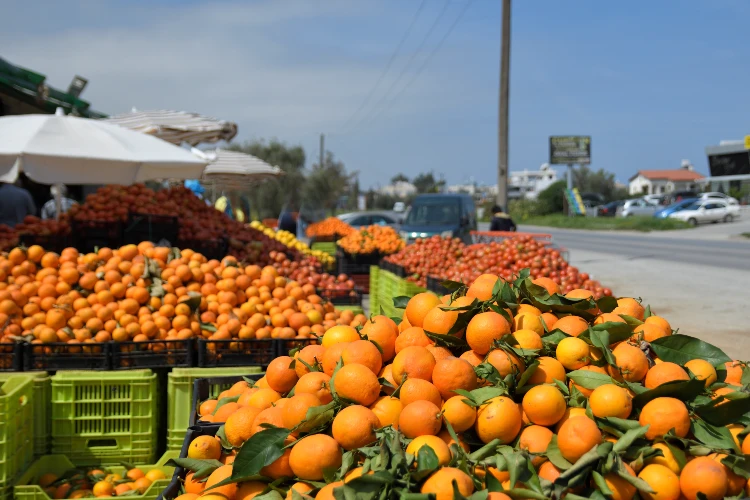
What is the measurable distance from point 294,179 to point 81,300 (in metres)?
40.2

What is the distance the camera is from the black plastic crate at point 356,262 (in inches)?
477

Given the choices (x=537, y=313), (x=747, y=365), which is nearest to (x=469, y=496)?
(x=537, y=313)

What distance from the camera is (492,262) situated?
7.93 meters

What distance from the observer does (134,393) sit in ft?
13.4

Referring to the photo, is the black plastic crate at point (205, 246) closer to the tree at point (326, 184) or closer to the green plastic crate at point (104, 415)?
the green plastic crate at point (104, 415)

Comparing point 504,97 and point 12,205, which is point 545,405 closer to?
point 12,205

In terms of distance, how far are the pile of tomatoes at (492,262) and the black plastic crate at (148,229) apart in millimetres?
2910

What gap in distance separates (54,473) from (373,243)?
28.1 ft

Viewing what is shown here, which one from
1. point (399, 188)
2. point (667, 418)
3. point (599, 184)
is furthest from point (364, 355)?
point (399, 188)

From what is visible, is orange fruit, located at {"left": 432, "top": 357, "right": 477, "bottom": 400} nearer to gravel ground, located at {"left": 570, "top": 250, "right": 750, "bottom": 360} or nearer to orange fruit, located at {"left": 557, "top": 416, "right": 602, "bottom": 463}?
orange fruit, located at {"left": 557, "top": 416, "right": 602, "bottom": 463}

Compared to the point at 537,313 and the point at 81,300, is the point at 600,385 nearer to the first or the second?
the point at 537,313

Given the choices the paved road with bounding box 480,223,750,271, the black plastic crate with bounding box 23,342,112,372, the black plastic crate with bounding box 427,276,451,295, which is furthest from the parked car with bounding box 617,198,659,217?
the black plastic crate with bounding box 23,342,112,372

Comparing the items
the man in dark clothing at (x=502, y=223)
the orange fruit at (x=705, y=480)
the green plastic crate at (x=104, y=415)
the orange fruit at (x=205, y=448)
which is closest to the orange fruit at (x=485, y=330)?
the orange fruit at (x=705, y=480)

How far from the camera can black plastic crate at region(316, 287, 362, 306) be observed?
6941 mm
